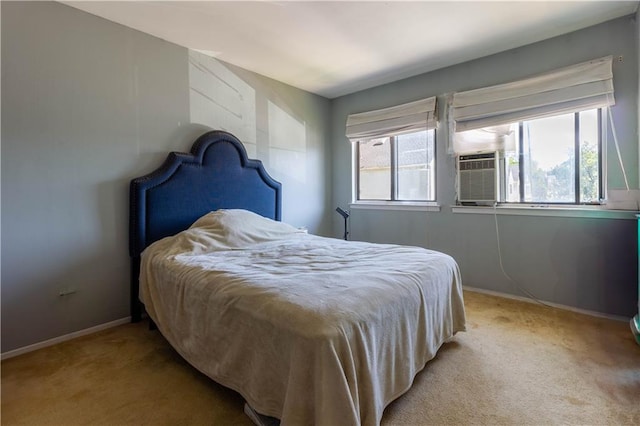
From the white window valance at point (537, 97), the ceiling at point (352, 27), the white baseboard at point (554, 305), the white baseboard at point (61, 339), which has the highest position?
the ceiling at point (352, 27)

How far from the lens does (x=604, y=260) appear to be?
2.67m

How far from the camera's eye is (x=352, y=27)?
8.72ft

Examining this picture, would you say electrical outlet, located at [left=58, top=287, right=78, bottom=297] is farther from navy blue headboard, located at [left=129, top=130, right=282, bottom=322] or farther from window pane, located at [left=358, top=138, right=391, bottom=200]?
window pane, located at [left=358, top=138, right=391, bottom=200]

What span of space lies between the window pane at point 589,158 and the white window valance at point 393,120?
1331mm

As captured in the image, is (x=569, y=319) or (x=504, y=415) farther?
(x=569, y=319)

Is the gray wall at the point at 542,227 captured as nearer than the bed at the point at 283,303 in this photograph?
No

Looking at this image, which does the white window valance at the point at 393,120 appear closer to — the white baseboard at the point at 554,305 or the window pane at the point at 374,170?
the window pane at the point at 374,170

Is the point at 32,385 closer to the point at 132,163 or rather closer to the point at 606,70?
the point at 132,163

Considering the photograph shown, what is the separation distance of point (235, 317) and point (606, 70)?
3.40 metres

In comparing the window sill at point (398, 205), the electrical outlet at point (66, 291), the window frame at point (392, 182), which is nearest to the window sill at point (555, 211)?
the window sill at point (398, 205)

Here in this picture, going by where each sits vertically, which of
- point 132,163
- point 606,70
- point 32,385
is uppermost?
point 606,70

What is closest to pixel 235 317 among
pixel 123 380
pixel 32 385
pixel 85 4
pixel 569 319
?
pixel 123 380

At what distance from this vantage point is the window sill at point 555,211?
8.46ft

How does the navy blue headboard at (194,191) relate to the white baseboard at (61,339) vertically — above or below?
above
